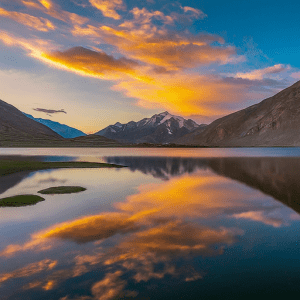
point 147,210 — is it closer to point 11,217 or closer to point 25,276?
point 11,217

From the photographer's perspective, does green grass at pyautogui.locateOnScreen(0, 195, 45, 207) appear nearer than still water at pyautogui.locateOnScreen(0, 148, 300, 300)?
No

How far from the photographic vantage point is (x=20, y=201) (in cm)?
2847

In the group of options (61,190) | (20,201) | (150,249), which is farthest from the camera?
(61,190)

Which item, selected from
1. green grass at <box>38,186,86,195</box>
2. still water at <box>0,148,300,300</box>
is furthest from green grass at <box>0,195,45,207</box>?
green grass at <box>38,186,86,195</box>

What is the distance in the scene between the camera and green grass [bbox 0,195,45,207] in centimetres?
2728

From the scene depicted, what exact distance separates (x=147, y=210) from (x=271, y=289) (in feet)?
51.2

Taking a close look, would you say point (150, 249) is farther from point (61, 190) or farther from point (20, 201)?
point (61, 190)

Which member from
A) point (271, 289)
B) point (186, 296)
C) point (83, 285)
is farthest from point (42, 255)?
point (271, 289)

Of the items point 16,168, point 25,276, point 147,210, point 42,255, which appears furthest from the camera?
point 16,168

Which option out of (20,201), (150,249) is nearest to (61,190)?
(20,201)

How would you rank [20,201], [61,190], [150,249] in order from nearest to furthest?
1. [150,249]
2. [20,201]
3. [61,190]

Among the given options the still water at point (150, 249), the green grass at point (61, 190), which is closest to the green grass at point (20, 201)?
the still water at point (150, 249)

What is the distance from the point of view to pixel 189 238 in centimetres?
1798

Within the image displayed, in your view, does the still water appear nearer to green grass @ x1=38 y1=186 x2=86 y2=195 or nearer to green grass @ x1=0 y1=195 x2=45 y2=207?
green grass @ x1=0 y1=195 x2=45 y2=207
